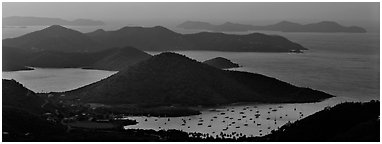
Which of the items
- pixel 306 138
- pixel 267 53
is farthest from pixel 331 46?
pixel 306 138

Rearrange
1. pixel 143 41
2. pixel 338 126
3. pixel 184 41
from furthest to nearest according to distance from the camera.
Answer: pixel 143 41
pixel 184 41
pixel 338 126

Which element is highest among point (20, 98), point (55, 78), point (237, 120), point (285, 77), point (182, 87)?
point (285, 77)

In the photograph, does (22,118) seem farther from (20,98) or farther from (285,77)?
(285,77)

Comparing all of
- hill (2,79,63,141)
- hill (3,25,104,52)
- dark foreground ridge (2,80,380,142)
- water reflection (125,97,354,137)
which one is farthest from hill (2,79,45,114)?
hill (3,25,104,52)

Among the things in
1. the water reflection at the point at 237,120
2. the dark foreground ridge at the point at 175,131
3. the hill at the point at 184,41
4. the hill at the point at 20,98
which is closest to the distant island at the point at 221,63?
the hill at the point at 184,41

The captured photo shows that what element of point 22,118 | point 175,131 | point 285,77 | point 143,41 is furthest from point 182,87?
point 143,41

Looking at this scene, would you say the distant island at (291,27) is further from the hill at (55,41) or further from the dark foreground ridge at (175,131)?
the dark foreground ridge at (175,131)

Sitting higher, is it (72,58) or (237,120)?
(72,58)
